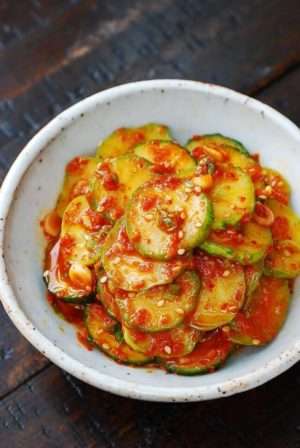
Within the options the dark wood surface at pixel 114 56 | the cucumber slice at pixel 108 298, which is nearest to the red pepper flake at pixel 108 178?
the cucumber slice at pixel 108 298

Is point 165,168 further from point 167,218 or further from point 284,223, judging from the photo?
point 284,223

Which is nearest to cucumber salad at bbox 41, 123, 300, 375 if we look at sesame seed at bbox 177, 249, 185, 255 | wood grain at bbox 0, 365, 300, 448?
sesame seed at bbox 177, 249, 185, 255

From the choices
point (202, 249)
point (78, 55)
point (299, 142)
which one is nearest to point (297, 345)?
point (202, 249)

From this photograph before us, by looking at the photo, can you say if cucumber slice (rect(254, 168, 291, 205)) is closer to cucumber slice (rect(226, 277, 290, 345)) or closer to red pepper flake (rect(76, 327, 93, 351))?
cucumber slice (rect(226, 277, 290, 345))

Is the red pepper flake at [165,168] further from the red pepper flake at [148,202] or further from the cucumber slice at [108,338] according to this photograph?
the cucumber slice at [108,338]

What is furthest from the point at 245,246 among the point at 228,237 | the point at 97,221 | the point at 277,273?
the point at 97,221

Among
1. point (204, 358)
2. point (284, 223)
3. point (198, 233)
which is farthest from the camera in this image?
point (284, 223)

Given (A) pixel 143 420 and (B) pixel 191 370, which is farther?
(A) pixel 143 420
